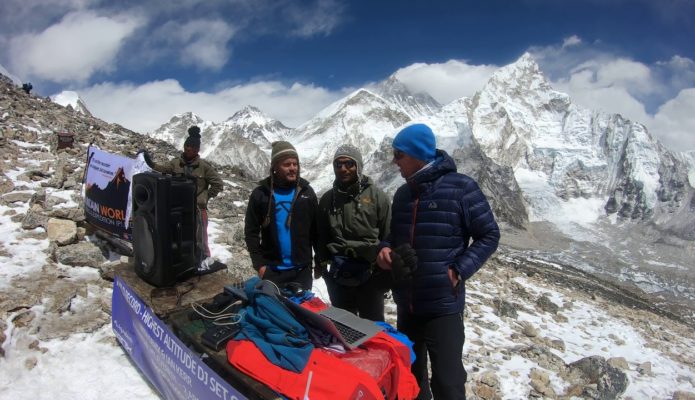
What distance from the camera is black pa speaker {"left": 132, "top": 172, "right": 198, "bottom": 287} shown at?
4.04 m

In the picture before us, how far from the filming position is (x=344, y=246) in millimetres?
4316

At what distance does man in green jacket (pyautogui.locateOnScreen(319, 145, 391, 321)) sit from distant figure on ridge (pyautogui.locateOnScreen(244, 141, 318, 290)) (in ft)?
0.83

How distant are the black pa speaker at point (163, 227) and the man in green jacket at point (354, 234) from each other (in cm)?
149

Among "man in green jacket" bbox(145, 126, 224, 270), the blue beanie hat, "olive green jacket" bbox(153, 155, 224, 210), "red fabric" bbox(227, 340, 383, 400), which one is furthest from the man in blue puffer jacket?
"olive green jacket" bbox(153, 155, 224, 210)

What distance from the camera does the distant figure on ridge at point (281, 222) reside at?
4.41m

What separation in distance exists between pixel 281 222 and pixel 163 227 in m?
1.19

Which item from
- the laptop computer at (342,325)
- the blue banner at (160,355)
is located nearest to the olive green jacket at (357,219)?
the laptop computer at (342,325)

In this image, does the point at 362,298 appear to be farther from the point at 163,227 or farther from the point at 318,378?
the point at 163,227

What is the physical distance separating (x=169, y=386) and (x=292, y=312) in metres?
Result: 1.52

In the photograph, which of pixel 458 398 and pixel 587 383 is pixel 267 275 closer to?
pixel 458 398

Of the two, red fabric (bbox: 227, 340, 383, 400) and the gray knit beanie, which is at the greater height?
the gray knit beanie

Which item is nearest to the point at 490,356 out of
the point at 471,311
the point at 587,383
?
the point at 587,383

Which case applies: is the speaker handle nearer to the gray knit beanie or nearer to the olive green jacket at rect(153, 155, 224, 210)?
the gray knit beanie

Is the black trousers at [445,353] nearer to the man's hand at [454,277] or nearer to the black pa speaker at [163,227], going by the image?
the man's hand at [454,277]
